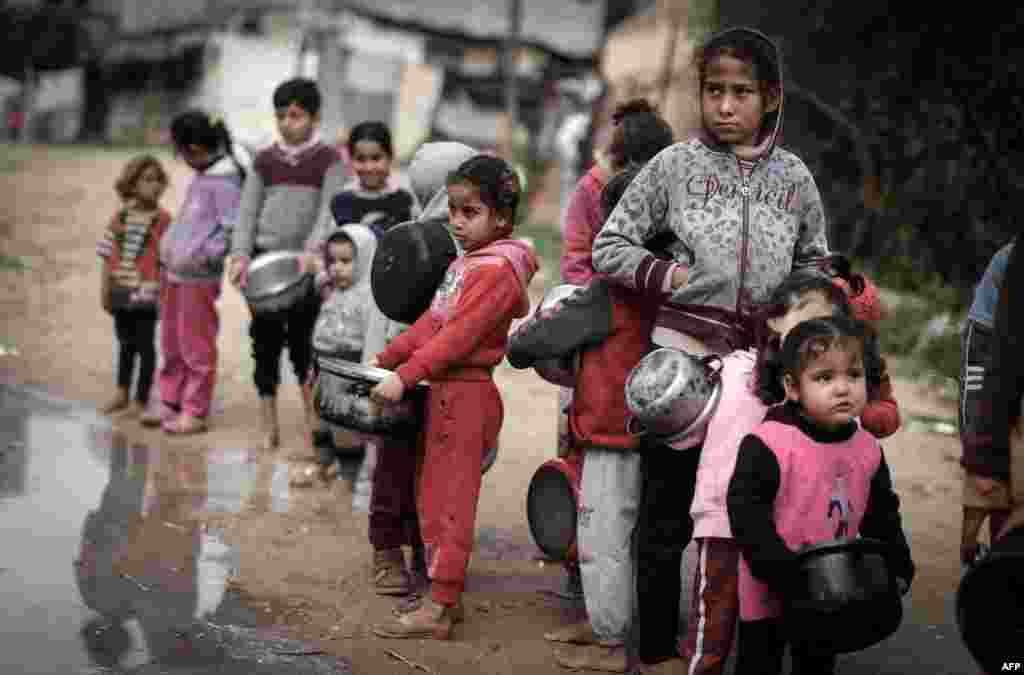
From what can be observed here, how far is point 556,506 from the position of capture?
4.22 meters

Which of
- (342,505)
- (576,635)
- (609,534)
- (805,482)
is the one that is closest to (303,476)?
(342,505)

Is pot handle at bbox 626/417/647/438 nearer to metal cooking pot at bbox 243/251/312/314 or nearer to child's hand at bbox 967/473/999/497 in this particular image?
child's hand at bbox 967/473/999/497

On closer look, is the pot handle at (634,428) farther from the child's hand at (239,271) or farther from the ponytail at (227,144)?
the ponytail at (227,144)

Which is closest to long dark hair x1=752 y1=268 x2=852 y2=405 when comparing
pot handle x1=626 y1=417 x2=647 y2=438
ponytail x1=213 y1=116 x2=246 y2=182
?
pot handle x1=626 y1=417 x2=647 y2=438

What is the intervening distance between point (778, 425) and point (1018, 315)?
2.32 feet

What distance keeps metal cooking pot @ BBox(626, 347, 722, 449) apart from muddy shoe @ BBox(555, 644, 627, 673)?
75 centimetres

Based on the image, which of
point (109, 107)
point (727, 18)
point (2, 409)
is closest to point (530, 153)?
point (109, 107)

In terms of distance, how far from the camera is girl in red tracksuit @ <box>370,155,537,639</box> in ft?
13.6

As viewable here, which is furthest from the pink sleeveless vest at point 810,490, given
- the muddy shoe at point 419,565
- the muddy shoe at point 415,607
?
the muddy shoe at point 419,565

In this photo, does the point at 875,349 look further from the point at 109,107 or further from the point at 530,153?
the point at 109,107

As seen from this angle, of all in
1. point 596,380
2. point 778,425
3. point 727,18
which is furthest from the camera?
point 727,18

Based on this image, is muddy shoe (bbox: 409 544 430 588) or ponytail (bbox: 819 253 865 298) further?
muddy shoe (bbox: 409 544 430 588)

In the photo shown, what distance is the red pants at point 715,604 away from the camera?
3.64 m

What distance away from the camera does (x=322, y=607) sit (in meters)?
4.45
